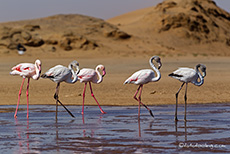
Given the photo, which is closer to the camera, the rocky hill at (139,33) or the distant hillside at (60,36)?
the distant hillside at (60,36)

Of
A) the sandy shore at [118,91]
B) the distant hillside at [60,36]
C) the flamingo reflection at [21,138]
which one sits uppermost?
the distant hillside at [60,36]

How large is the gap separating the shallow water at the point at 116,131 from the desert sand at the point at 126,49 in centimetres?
335

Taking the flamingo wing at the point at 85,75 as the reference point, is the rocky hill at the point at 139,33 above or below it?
above

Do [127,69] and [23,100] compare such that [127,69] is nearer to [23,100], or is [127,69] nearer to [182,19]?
[23,100]

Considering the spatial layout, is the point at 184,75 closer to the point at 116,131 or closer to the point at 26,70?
the point at 116,131

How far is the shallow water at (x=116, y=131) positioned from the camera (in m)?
9.05

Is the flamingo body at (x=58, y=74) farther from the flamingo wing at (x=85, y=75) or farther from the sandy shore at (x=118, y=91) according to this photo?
the sandy shore at (x=118, y=91)

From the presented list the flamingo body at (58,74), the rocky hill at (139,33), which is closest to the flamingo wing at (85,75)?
the flamingo body at (58,74)

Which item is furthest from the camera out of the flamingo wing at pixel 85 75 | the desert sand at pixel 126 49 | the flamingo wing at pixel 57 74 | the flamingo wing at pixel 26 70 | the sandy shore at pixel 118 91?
the desert sand at pixel 126 49

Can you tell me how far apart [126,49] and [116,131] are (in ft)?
140

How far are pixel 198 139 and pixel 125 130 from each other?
1799 mm

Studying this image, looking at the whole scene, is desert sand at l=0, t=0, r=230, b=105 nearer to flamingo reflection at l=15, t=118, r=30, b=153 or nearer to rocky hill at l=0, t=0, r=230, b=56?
rocky hill at l=0, t=0, r=230, b=56

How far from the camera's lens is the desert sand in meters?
19.7

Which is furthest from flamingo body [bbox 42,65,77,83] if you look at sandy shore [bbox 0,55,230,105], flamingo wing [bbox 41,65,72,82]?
sandy shore [bbox 0,55,230,105]
